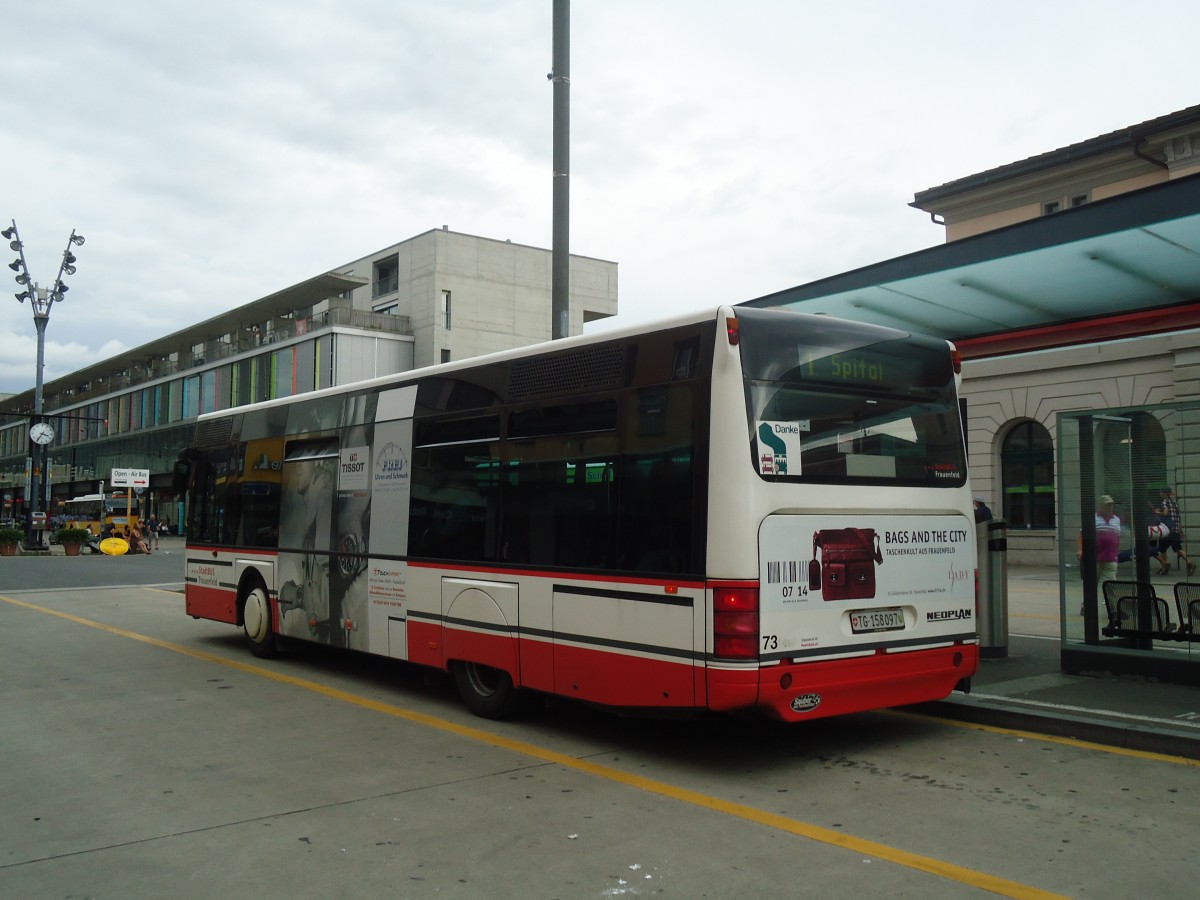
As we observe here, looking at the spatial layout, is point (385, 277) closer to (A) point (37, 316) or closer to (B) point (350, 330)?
(B) point (350, 330)

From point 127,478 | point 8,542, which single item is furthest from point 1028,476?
point 127,478

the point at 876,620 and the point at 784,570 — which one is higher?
the point at 784,570

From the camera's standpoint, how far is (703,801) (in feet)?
20.0

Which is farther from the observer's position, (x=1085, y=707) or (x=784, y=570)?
(x=1085, y=707)

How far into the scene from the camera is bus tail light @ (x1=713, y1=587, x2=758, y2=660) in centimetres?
631

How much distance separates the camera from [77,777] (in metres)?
6.81

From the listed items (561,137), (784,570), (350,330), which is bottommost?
(784,570)

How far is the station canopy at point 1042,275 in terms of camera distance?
9023mm

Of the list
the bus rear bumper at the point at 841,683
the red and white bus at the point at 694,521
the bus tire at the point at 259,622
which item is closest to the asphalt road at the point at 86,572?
the bus tire at the point at 259,622

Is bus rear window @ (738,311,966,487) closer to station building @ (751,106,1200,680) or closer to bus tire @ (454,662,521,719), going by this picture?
station building @ (751,106,1200,680)

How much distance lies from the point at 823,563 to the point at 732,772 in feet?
4.84

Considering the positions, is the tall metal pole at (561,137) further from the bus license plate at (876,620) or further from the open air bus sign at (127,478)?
the open air bus sign at (127,478)

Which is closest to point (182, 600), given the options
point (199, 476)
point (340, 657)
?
point (199, 476)

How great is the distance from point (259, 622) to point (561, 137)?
652 cm
